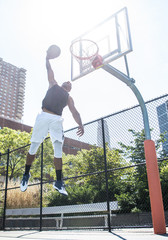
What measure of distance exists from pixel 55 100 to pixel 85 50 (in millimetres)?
2309

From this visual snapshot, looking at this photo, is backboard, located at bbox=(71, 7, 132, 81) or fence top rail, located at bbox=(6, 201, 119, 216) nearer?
backboard, located at bbox=(71, 7, 132, 81)

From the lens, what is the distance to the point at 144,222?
24.1 feet

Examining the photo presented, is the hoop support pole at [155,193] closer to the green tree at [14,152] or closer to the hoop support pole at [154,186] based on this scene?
the hoop support pole at [154,186]

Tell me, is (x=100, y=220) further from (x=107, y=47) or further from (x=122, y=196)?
(x=107, y=47)

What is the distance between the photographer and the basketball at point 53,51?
383 cm

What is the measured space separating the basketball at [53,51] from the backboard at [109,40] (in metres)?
1.46

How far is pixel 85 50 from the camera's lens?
5406 millimetres

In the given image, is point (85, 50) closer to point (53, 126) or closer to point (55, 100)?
point (55, 100)

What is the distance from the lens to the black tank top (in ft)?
11.6

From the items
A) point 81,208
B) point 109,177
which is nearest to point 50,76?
point 81,208

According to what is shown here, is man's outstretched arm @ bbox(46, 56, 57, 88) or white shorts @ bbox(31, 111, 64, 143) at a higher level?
man's outstretched arm @ bbox(46, 56, 57, 88)

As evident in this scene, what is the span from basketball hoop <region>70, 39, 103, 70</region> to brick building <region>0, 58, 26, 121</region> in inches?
4468

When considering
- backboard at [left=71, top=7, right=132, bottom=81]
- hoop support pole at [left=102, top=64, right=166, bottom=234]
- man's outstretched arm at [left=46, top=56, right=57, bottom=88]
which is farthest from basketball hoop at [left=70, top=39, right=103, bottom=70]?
hoop support pole at [left=102, top=64, right=166, bottom=234]

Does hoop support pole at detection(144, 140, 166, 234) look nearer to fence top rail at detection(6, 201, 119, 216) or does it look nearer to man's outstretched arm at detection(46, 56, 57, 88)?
man's outstretched arm at detection(46, 56, 57, 88)
